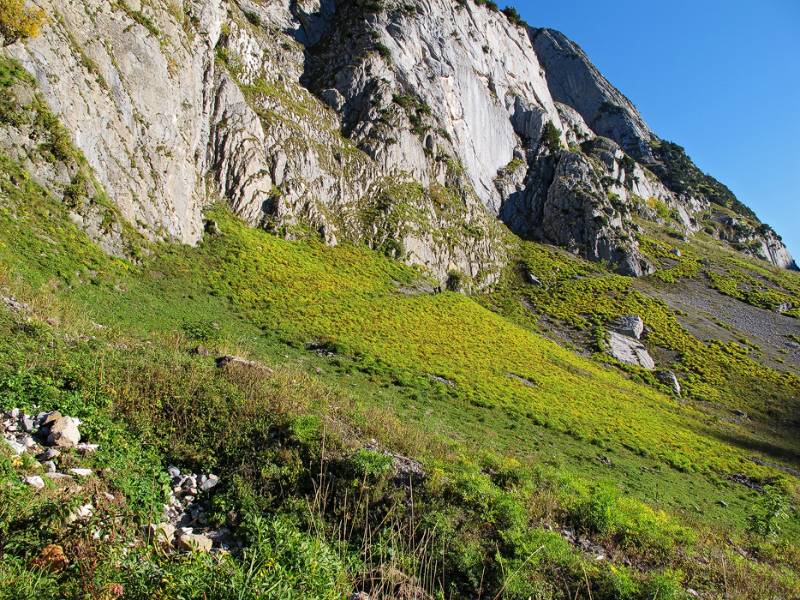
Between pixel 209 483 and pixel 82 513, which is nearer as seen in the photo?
pixel 82 513

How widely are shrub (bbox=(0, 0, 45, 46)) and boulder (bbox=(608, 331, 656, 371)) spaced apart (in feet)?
205

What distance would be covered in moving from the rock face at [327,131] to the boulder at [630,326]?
20.3 m

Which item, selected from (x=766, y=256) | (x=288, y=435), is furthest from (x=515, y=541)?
(x=766, y=256)

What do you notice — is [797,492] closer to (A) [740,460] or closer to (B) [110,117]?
(A) [740,460]

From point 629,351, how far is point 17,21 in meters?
66.2

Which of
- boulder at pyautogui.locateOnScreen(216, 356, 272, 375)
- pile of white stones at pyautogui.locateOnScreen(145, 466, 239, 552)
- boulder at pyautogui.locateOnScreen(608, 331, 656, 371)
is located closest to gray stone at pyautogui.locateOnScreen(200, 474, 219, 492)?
pile of white stones at pyautogui.locateOnScreen(145, 466, 239, 552)

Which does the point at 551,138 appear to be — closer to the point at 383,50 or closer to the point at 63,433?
the point at 383,50

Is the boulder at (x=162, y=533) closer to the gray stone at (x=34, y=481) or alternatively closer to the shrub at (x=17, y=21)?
the gray stone at (x=34, y=481)

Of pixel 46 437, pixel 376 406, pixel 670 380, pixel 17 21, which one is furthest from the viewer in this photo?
pixel 670 380

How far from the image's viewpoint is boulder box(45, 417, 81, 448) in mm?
8266

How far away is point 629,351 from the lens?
56719 mm

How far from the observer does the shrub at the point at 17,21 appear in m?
26.6

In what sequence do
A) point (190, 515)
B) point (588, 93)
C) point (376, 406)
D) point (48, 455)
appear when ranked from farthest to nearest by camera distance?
point (588, 93) < point (376, 406) < point (190, 515) < point (48, 455)

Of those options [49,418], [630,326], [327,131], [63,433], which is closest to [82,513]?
[63,433]
